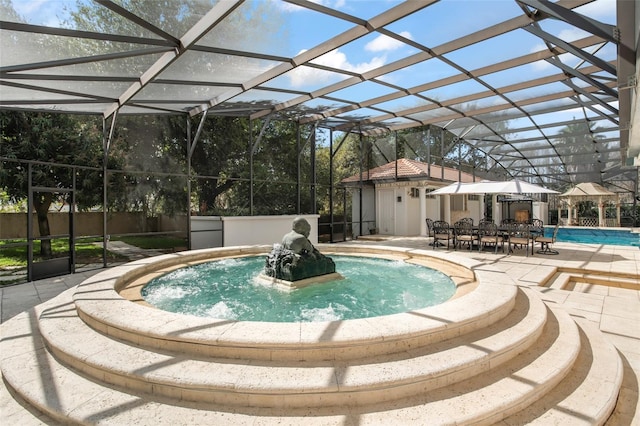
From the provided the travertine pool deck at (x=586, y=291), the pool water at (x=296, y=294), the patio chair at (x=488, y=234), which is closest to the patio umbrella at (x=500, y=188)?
the patio chair at (x=488, y=234)

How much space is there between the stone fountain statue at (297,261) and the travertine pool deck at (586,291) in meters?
3.23

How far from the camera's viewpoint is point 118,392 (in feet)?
8.09

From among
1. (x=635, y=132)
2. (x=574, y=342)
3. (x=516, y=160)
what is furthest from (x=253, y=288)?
(x=516, y=160)

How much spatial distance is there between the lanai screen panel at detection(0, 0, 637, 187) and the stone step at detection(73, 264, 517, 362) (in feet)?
12.3

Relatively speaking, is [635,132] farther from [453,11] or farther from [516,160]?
[516,160]

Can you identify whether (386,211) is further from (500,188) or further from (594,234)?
(594,234)

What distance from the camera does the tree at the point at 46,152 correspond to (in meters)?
8.88

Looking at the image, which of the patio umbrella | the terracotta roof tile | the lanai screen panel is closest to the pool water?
the lanai screen panel

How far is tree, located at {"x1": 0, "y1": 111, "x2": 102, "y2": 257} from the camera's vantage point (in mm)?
8883

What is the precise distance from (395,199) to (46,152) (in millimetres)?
13707

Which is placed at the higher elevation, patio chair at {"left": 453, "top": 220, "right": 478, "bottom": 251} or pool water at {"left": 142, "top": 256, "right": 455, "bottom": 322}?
patio chair at {"left": 453, "top": 220, "right": 478, "bottom": 251}

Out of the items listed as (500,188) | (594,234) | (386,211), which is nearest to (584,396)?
(500,188)

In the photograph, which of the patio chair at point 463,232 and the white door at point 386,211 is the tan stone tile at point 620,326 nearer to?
the patio chair at point 463,232

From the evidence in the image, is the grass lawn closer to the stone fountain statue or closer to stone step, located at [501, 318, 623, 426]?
the stone fountain statue
